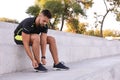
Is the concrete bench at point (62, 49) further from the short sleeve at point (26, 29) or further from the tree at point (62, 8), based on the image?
the tree at point (62, 8)

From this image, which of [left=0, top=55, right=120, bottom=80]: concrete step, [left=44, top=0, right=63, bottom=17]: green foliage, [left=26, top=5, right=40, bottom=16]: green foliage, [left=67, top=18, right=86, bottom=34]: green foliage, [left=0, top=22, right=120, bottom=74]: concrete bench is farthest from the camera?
[left=44, top=0, right=63, bottom=17]: green foliage

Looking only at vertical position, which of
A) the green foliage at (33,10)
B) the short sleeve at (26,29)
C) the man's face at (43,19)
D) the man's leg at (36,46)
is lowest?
the man's leg at (36,46)

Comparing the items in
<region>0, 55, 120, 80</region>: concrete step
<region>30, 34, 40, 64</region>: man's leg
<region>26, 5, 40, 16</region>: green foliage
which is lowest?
<region>0, 55, 120, 80</region>: concrete step

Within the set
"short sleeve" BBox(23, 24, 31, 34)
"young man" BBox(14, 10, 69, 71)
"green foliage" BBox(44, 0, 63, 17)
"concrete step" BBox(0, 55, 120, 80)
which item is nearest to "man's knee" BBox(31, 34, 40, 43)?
"young man" BBox(14, 10, 69, 71)

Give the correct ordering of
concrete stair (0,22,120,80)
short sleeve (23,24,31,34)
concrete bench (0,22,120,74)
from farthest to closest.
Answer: short sleeve (23,24,31,34) < concrete bench (0,22,120,74) < concrete stair (0,22,120,80)

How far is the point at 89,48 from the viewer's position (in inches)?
540

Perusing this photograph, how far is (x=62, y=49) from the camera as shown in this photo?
1044 cm

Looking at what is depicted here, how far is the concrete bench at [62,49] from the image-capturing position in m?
6.99

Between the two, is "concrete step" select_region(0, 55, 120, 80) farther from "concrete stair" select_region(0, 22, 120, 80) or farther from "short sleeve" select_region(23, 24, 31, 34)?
"short sleeve" select_region(23, 24, 31, 34)

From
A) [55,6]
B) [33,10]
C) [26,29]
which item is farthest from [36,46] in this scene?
[55,6]

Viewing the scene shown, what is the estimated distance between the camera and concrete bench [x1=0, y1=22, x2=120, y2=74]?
6.99 metres

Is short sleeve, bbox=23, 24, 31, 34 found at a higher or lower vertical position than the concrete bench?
higher

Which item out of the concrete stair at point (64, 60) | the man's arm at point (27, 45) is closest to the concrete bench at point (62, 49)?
the concrete stair at point (64, 60)

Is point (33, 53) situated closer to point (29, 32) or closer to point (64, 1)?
point (29, 32)
